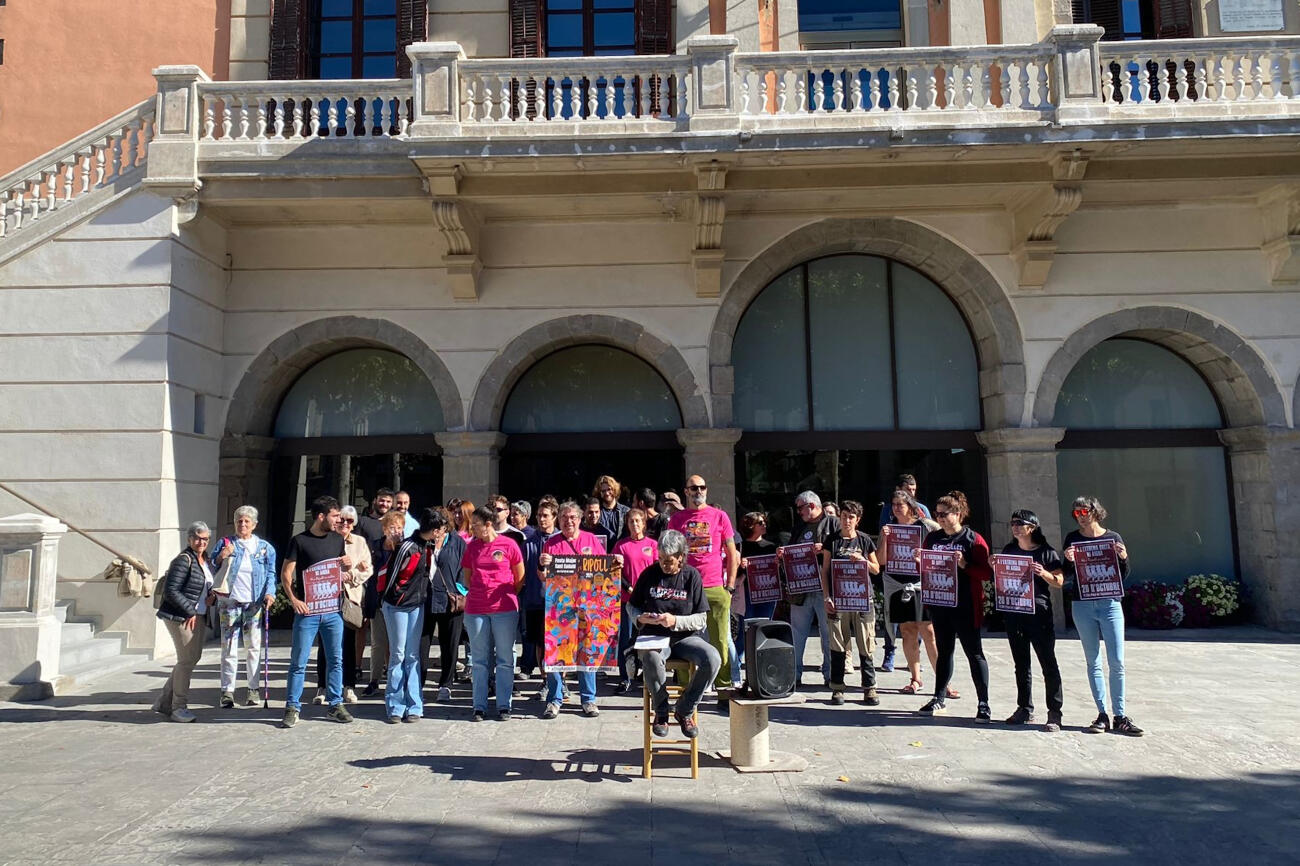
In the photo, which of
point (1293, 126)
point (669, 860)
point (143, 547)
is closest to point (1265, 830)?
point (669, 860)

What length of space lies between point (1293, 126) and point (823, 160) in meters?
5.59

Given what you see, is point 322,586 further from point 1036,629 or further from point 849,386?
point 849,386

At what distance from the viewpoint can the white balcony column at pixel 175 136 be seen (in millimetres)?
10953

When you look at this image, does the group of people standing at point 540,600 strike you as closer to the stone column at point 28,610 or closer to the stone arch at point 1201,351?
the stone column at point 28,610

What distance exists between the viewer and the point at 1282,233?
11680 mm

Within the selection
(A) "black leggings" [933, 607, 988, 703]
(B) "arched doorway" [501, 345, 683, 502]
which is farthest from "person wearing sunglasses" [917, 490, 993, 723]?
(B) "arched doorway" [501, 345, 683, 502]

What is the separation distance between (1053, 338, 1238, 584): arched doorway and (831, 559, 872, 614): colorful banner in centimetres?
603

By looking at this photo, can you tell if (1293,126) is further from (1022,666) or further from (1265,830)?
A: (1265,830)

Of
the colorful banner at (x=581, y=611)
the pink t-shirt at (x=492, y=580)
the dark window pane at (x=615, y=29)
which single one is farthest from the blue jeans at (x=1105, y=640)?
the dark window pane at (x=615, y=29)

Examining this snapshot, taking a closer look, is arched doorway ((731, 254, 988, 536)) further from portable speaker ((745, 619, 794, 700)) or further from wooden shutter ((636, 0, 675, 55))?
portable speaker ((745, 619, 794, 700))

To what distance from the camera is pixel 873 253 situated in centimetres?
1272

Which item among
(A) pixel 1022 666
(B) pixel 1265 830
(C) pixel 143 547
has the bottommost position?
(B) pixel 1265 830

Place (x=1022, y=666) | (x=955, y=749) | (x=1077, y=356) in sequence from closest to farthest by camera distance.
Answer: (x=955, y=749) → (x=1022, y=666) → (x=1077, y=356)

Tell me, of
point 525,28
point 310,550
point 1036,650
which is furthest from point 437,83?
point 1036,650
